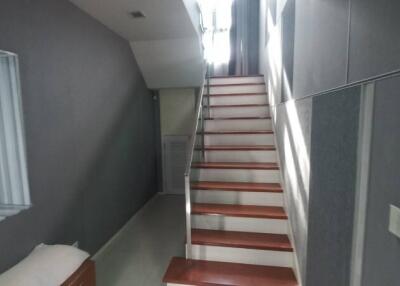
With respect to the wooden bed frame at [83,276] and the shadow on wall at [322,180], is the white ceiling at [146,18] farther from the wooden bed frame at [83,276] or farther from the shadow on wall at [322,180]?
the wooden bed frame at [83,276]

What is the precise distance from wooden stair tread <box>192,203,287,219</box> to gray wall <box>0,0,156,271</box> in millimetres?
1204

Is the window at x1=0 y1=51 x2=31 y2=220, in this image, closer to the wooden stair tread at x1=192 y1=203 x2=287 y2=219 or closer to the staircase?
the staircase

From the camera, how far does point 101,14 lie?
2627 millimetres

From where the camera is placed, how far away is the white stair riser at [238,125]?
3.48 m

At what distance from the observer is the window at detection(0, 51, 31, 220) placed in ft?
4.65

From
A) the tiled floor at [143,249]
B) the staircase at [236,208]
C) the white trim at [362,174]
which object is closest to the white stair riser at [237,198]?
the staircase at [236,208]

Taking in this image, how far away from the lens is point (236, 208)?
255 centimetres

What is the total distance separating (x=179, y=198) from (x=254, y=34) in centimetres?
390

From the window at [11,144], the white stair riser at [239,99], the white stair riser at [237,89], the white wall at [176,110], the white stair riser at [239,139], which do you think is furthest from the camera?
the white wall at [176,110]

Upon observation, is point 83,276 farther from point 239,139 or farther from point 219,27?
point 219,27

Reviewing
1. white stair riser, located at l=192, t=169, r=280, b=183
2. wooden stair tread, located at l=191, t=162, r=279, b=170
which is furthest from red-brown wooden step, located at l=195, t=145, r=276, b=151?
white stair riser, located at l=192, t=169, r=280, b=183

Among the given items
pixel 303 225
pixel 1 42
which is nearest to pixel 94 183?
pixel 1 42

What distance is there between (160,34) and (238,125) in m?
1.67

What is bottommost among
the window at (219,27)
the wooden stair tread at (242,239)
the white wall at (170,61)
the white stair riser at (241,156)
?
the wooden stair tread at (242,239)
